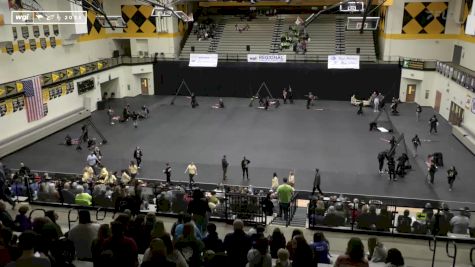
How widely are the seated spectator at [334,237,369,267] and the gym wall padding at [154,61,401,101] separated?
29292 mm

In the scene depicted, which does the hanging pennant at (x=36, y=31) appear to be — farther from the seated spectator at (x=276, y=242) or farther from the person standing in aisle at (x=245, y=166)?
the seated spectator at (x=276, y=242)

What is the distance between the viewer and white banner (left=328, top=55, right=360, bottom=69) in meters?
30.1

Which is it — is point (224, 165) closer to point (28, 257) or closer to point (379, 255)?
point (379, 255)

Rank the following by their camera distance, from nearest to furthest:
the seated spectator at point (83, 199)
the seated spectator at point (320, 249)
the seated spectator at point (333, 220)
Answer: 1. the seated spectator at point (320, 249)
2. the seated spectator at point (333, 220)
3. the seated spectator at point (83, 199)

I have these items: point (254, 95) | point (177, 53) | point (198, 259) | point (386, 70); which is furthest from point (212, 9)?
point (198, 259)

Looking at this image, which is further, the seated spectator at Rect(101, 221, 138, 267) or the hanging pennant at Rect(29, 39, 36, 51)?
the hanging pennant at Rect(29, 39, 36, 51)

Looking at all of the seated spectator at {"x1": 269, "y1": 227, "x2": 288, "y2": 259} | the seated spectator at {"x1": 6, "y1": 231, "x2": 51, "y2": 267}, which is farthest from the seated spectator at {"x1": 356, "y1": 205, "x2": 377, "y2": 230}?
the seated spectator at {"x1": 6, "y1": 231, "x2": 51, "y2": 267}

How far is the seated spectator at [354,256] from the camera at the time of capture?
521 cm

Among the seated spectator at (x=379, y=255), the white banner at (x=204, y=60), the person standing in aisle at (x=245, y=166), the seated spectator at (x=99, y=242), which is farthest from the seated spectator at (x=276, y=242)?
the white banner at (x=204, y=60)

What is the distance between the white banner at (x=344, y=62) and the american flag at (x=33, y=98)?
18961 mm

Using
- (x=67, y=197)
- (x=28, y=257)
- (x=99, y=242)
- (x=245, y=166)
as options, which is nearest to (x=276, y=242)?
(x=99, y=242)

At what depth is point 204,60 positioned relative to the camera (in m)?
33.3

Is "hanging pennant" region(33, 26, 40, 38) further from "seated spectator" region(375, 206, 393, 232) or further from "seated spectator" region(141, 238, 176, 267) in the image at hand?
"seated spectator" region(141, 238, 176, 267)

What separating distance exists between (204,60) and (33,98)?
516 inches
